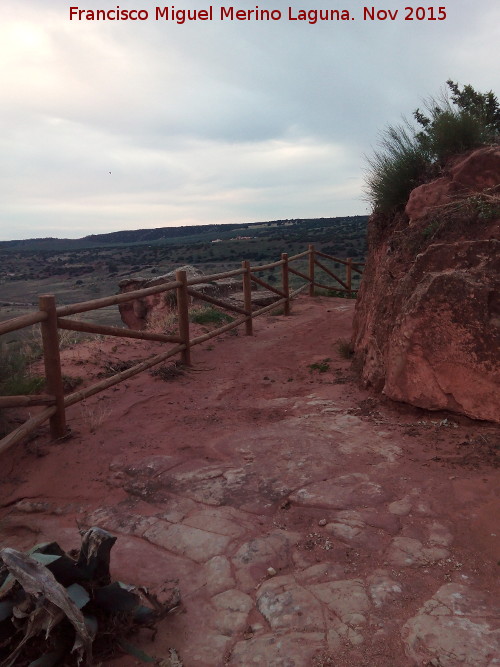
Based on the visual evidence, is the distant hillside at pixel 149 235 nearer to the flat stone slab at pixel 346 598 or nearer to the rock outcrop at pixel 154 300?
the rock outcrop at pixel 154 300

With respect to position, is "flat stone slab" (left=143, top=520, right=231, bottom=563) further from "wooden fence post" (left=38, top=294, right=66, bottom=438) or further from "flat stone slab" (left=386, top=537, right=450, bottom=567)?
"wooden fence post" (left=38, top=294, right=66, bottom=438)

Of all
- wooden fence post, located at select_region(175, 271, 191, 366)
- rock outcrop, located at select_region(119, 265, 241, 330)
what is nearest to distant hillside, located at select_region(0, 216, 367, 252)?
rock outcrop, located at select_region(119, 265, 241, 330)

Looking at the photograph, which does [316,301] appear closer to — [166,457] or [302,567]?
[166,457]

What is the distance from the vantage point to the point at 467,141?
6.76 metres

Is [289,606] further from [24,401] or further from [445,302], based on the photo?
[445,302]

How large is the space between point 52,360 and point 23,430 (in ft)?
2.31

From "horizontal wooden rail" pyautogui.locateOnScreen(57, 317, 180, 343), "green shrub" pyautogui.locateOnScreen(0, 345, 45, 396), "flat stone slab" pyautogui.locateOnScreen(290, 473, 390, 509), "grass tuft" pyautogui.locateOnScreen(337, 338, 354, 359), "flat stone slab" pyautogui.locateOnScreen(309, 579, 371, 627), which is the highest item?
"horizontal wooden rail" pyautogui.locateOnScreen(57, 317, 180, 343)

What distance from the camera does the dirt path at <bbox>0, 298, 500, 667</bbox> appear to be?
92.4 inches

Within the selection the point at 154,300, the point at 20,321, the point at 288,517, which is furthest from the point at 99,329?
the point at 154,300

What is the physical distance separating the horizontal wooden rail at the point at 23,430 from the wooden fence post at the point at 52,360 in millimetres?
93

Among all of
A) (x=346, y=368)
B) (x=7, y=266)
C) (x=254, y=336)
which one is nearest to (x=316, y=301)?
(x=254, y=336)

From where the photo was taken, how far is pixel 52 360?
464 cm

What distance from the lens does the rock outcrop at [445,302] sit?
4379mm

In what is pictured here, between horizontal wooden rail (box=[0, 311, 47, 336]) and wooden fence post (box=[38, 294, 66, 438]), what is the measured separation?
2.9 inches
